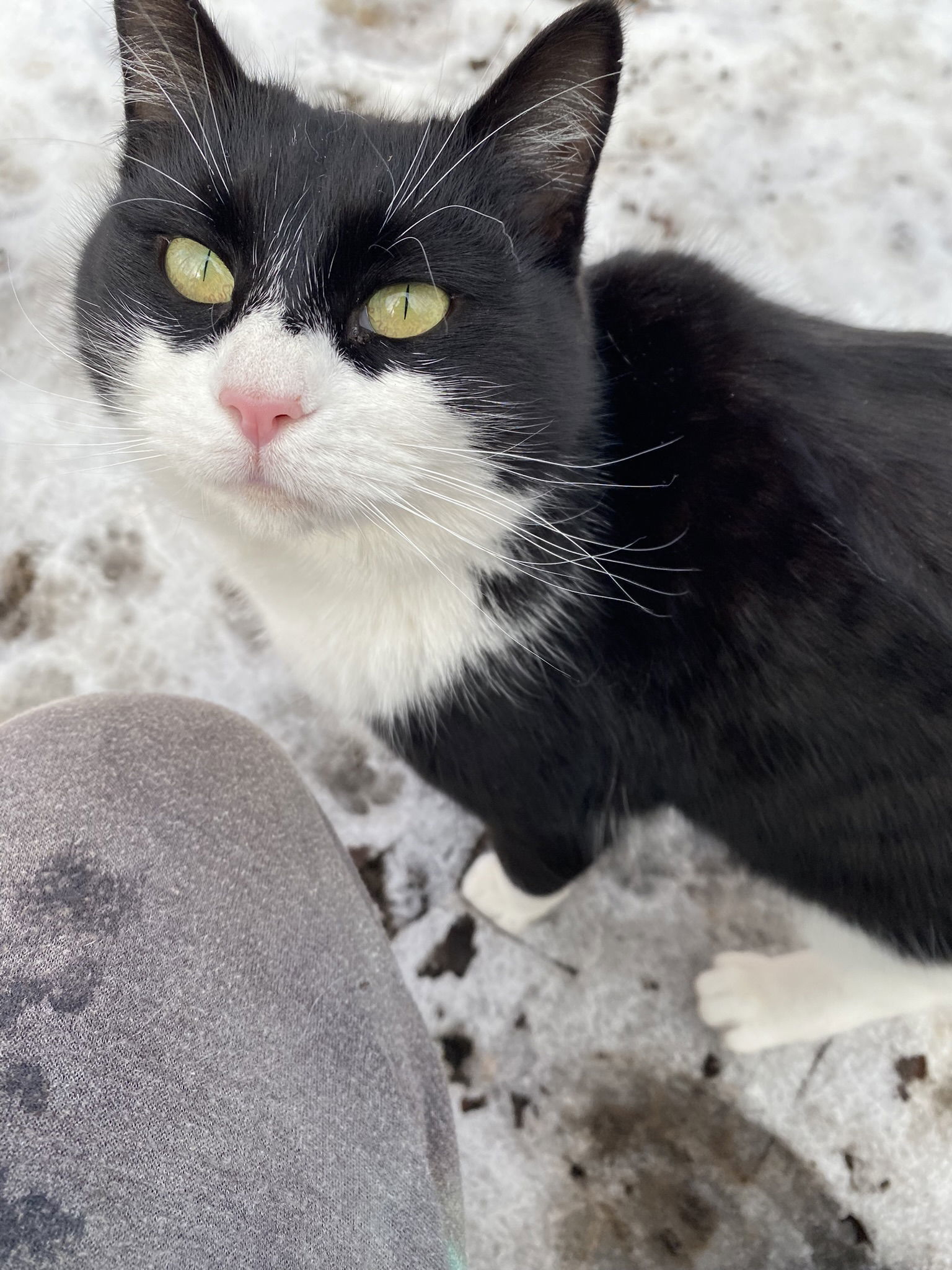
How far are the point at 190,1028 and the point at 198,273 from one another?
74cm

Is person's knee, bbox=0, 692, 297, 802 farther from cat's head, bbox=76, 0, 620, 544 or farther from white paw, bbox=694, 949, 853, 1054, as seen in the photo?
white paw, bbox=694, 949, 853, 1054

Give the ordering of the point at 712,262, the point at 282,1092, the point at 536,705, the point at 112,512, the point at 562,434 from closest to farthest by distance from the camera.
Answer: the point at 282,1092, the point at 562,434, the point at 536,705, the point at 712,262, the point at 112,512

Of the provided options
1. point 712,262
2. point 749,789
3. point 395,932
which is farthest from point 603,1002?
point 712,262

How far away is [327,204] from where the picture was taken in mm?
831

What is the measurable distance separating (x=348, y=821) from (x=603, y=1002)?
57 centimetres

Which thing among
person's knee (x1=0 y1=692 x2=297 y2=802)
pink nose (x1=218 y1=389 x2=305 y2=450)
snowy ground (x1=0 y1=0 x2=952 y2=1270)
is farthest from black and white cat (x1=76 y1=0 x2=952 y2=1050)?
snowy ground (x1=0 y1=0 x2=952 y2=1270)

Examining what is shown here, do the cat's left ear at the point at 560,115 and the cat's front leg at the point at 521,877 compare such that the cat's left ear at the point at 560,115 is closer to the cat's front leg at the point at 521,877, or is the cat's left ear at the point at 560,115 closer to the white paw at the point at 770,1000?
the cat's front leg at the point at 521,877

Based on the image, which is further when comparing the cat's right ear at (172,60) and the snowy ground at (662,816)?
the snowy ground at (662,816)

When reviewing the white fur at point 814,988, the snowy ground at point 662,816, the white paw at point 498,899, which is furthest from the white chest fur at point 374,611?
the white fur at point 814,988

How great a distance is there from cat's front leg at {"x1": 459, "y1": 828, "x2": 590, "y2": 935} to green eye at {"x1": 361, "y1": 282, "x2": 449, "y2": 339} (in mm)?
691

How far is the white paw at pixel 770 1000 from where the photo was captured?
1.42m

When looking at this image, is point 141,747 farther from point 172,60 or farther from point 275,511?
point 172,60

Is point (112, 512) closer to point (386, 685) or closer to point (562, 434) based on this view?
point (386, 685)

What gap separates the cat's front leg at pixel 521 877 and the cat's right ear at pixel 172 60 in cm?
98
